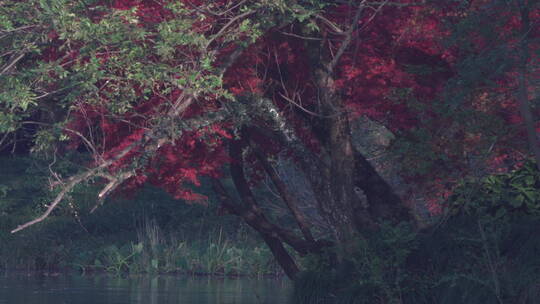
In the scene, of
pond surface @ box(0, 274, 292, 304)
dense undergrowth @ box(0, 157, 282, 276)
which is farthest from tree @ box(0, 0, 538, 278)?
dense undergrowth @ box(0, 157, 282, 276)

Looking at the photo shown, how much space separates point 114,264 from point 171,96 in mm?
11612

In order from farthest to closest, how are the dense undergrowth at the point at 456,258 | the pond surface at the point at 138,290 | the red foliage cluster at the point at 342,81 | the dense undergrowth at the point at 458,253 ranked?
the pond surface at the point at 138,290 < the red foliage cluster at the point at 342,81 < the dense undergrowth at the point at 458,253 < the dense undergrowth at the point at 456,258

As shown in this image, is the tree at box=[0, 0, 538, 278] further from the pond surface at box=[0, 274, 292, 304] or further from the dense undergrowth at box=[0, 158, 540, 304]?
the pond surface at box=[0, 274, 292, 304]

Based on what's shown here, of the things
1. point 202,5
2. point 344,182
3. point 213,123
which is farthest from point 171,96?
point 344,182

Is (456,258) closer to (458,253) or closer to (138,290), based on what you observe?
(458,253)

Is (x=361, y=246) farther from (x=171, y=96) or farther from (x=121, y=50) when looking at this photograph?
(x=121, y=50)

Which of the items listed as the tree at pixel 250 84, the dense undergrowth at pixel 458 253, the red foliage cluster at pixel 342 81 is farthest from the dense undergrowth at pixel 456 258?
the red foliage cluster at pixel 342 81

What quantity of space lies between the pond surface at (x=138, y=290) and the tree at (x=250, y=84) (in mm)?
2250

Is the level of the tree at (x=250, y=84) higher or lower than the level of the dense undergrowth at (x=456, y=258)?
higher

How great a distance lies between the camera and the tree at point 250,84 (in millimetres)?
12164

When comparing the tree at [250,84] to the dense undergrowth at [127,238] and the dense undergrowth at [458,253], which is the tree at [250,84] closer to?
the dense undergrowth at [458,253]

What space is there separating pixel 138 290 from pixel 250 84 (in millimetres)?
6664

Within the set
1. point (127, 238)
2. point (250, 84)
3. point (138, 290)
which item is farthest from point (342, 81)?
point (127, 238)

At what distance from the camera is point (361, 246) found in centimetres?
1401
